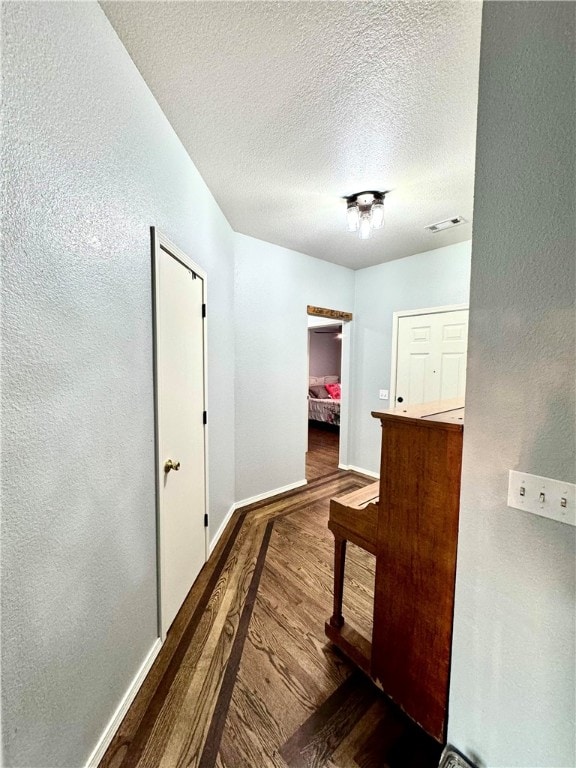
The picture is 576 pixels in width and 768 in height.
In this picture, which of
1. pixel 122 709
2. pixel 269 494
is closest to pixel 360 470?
pixel 269 494

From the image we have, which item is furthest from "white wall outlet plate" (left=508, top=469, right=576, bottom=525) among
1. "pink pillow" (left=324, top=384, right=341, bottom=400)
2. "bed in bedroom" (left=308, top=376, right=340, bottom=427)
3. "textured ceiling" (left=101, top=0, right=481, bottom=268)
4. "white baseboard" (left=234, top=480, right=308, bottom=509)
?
"pink pillow" (left=324, top=384, right=341, bottom=400)

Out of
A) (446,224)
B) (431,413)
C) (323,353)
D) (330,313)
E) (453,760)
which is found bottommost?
(453,760)

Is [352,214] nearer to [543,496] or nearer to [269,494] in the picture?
[543,496]

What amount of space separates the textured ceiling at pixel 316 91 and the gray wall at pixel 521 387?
41cm

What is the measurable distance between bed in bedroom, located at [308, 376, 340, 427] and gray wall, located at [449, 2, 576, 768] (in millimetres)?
5252

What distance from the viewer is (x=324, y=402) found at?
6328mm

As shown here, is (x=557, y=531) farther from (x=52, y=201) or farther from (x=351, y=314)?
(x=351, y=314)

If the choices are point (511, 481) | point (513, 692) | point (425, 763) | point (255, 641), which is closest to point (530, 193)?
point (511, 481)

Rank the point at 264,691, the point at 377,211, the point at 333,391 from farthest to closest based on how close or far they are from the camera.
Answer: the point at 333,391 → the point at 377,211 → the point at 264,691

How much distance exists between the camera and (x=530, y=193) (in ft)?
2.65

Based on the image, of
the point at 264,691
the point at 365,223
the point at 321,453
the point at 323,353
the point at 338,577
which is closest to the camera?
the point at 264,691

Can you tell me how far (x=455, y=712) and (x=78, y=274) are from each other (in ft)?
6.26

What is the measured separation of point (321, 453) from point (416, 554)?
3738 millimetres

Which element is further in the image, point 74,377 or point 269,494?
point 269,494
